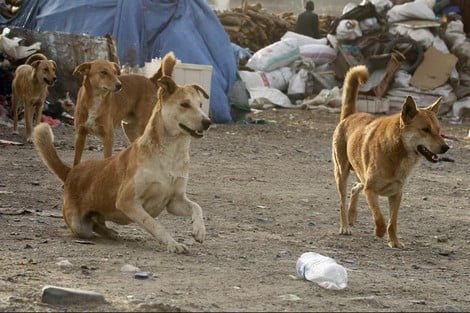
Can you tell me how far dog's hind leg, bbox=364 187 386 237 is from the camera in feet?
26.4

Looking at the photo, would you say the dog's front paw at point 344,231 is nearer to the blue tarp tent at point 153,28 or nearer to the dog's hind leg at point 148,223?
the dog's hind leg at point 148,223

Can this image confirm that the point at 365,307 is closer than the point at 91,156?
Yes

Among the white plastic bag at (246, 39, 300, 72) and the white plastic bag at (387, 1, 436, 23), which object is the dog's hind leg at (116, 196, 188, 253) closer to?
the white plastic bag at (246, 39, 300, 72)

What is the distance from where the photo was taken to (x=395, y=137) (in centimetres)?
812

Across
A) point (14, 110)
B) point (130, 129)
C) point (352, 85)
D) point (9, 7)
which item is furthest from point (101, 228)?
point (9, 7)

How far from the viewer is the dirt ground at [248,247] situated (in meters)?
5.48

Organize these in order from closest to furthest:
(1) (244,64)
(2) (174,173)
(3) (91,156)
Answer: (2) (174,173) → (3) (91,156) → (1) (244,64)

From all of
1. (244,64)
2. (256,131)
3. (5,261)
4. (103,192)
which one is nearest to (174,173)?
(103,192)

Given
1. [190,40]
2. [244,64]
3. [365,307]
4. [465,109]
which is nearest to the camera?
[365,307]

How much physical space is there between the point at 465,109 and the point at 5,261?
1471 centimetres

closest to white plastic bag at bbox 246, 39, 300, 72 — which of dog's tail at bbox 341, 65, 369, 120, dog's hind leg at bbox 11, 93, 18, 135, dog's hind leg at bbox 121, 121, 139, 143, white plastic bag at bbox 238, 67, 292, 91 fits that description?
white plastic bag at bbox 238, 67, 292, 91

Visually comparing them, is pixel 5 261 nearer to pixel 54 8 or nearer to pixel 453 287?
pixel 453 287

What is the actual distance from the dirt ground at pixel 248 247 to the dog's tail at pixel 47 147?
405 millimetres

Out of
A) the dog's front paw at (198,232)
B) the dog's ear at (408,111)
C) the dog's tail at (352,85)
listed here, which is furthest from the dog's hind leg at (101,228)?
the dog's tail at (352,85)
